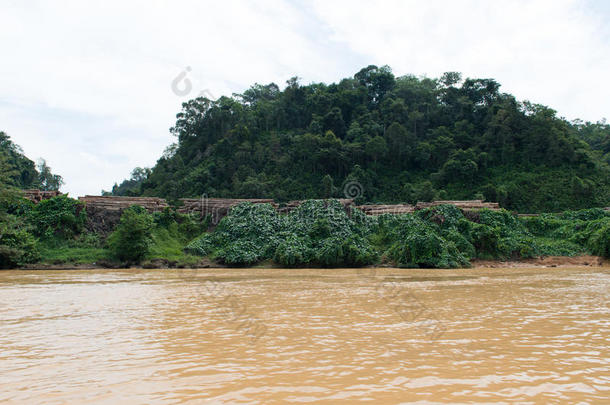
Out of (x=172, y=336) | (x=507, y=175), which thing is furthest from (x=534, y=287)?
(x=507, y=175)

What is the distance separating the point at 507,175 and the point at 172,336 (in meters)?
40.3

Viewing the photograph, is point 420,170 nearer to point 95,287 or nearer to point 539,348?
point 95,287

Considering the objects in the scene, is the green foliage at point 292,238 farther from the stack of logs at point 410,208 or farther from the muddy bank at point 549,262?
the muddy bank at point 549,262

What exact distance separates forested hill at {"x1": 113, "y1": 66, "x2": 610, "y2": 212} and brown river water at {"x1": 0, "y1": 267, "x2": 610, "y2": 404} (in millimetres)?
30233

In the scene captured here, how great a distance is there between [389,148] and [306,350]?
136 ft

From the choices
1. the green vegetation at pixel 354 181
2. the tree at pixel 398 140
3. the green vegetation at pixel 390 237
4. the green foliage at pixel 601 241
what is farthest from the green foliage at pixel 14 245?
Result: the tree at pixel 398 140

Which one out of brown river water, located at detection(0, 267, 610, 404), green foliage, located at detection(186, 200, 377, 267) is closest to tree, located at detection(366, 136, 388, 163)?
green foliage, located at detection(186, 200, 377, 267)

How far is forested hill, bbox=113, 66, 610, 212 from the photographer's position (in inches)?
1473

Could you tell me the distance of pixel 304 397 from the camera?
3223 millimetres

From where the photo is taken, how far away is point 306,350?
181 inches

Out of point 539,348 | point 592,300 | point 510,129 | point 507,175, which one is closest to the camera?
point 539,348

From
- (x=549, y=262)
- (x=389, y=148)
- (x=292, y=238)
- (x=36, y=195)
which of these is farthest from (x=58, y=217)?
(x=389, y=148)

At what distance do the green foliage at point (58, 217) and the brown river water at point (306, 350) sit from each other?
47.6ft

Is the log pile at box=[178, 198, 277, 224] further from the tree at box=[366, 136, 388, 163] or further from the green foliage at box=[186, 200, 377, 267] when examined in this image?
the tree at box=[366, 136, 388, 163]
